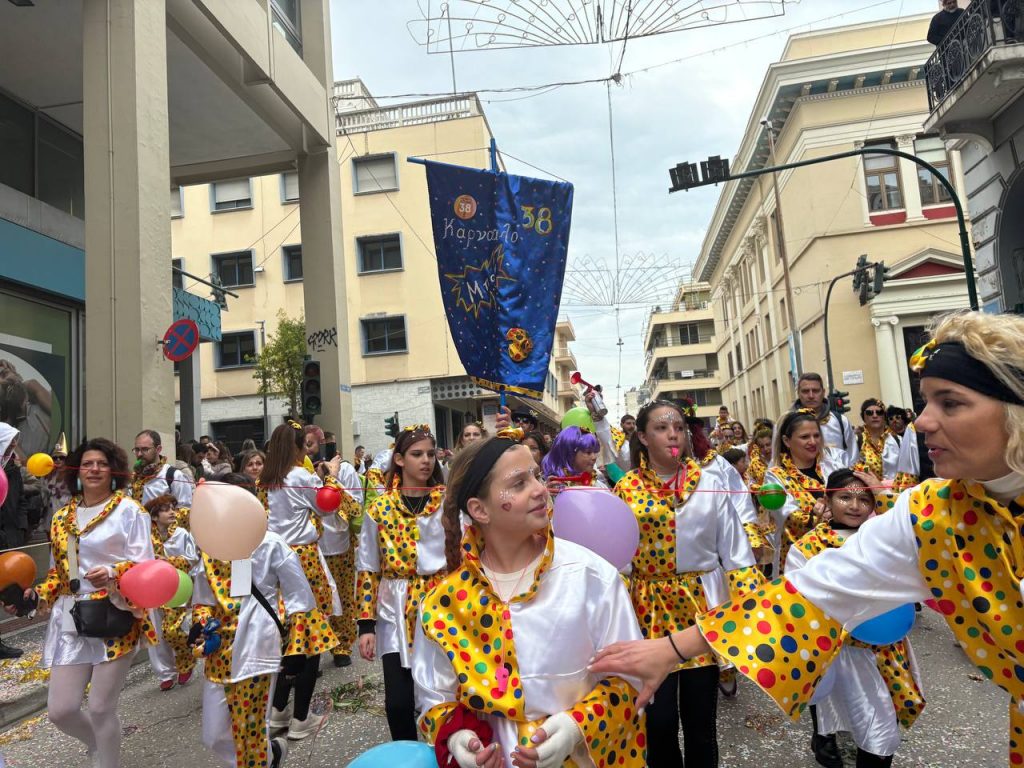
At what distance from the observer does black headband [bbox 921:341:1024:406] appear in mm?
1693

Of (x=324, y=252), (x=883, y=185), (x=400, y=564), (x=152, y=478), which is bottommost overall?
(x=400, y=564)

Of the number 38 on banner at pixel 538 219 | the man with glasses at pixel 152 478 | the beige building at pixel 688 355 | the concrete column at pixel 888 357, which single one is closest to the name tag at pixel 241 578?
the number 38 on banner at pixel 538 219

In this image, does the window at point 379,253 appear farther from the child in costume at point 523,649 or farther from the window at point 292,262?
the child in costume at point 523,649

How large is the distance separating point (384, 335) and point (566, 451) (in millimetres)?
23364

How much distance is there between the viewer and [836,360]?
95.4ft

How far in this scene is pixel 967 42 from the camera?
11.2 meters

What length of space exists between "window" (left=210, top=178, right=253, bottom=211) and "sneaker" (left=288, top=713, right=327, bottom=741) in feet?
88.9

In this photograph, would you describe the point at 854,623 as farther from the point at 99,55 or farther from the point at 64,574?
the point at 99,55

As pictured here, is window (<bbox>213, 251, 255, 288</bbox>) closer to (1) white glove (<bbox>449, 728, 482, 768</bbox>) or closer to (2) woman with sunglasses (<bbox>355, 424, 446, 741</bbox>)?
(2) woman with sunglasses (<bbox>355, 424, 446, 741</bbox>)

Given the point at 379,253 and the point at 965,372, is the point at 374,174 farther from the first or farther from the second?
the point at 965,372

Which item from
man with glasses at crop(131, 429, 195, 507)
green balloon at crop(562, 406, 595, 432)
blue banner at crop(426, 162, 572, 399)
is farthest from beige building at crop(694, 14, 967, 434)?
man with glasses at crop(131, 429, 195, 507)

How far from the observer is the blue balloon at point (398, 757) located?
205cm

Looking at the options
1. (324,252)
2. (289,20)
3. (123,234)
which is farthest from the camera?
(324,252)

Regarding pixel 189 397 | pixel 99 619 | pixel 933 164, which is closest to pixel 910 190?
pixel 933 164
